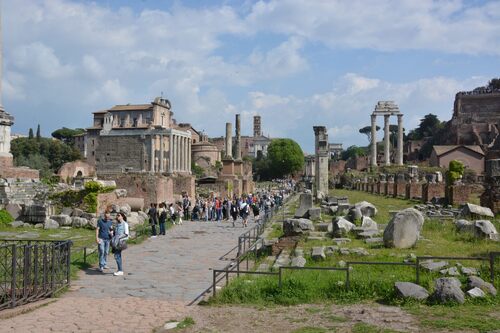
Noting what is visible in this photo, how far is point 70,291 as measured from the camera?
9.26 metres

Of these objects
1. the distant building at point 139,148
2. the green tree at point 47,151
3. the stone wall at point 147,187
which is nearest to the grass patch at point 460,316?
the stone wall at point 147,187

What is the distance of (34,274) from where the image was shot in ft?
28.1

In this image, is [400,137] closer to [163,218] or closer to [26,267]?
[163,218]

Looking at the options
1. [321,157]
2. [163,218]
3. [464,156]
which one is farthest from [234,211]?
[464,156]

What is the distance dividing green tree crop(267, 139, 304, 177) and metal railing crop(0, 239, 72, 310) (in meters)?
89.3

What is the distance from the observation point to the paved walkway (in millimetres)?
7148

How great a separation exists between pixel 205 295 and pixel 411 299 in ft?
10.6

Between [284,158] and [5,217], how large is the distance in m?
82.0

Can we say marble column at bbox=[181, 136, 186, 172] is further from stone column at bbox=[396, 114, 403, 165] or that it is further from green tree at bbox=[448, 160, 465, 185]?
green tree at bbox=[448, 160, 465, 185]

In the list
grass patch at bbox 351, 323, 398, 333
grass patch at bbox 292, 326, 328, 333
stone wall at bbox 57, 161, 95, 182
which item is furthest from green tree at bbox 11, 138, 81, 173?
grass patch at bbox 351, 323, 398, 333

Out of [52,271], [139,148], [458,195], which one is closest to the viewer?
[52,271]

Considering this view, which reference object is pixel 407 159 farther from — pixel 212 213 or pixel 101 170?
pixel 212 213

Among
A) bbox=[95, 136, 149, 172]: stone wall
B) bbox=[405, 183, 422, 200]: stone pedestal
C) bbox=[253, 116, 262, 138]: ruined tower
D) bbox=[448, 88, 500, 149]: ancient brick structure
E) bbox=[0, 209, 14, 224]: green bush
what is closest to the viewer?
bbox=[0, 209, 14, 224]: green bush

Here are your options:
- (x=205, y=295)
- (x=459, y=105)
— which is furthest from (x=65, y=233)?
(x=459, y=105)
